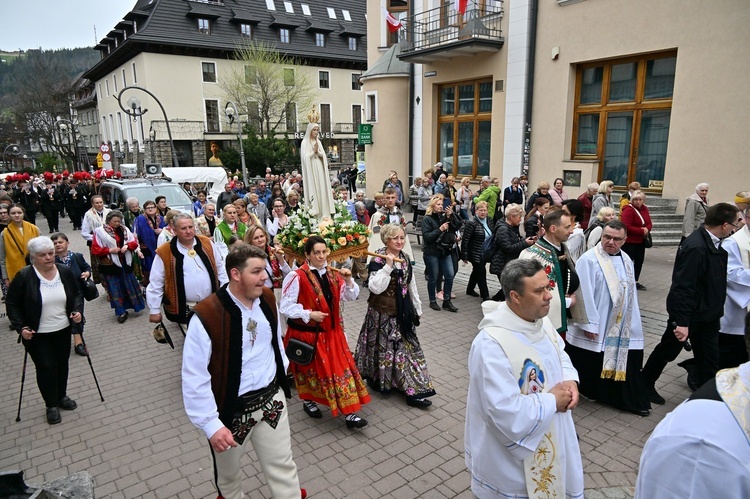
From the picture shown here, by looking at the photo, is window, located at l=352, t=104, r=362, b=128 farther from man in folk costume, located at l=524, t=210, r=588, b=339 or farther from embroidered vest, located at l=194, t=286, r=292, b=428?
embroidered vest, located at l=194, t=286, r=292, b=428

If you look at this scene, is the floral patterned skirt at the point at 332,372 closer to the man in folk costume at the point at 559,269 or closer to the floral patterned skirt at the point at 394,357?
the floral patterned skirt at the point at 394,357

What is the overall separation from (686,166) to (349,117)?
39.9 meters

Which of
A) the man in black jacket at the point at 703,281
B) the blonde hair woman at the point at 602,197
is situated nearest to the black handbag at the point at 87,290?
the man in black jacket at the point at 703,281

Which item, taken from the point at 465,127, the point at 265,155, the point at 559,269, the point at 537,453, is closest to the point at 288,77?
the point at 265,155

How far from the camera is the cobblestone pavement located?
396 centimetres

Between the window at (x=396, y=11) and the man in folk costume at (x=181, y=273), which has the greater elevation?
the window at (x=396, y=11)

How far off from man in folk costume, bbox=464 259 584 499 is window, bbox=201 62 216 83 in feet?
145

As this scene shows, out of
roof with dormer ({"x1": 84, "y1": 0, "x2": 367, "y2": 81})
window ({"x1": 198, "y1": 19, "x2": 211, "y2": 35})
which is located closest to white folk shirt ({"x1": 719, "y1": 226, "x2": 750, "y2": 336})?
roof with dormer ({"x1": 84, "y1": 0, "x2": 367, "y2": 81})

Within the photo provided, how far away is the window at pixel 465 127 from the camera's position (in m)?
17.3

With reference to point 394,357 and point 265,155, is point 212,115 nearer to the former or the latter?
point 265,155

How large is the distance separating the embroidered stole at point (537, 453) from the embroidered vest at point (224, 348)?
60.0 inches

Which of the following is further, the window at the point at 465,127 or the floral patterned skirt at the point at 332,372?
the window at the point at 465,127

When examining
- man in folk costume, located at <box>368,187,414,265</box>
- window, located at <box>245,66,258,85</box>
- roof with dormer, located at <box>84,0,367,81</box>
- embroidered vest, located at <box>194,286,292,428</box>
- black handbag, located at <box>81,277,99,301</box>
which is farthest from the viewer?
roof with dormer, located at <box>84,0,367,81</box>

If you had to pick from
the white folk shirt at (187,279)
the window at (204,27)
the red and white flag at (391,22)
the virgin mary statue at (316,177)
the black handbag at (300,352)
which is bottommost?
the black handbag at (300,352)
